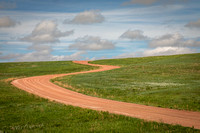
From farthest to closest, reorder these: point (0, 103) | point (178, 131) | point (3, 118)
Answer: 1. point (0, 103)
2. point (3, 118)
3. point (178, 131)

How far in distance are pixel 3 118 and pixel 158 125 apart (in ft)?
35.4

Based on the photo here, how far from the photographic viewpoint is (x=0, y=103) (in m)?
21.1

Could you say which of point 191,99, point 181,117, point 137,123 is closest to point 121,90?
point 191,99

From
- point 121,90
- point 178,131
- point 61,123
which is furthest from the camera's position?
point 121,90

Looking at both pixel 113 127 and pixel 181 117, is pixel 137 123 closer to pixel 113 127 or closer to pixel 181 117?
pixel 113 127

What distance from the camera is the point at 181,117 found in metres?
15.0

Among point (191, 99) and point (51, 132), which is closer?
point (51, 132)

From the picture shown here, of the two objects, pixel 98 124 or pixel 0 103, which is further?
pixel 0 103

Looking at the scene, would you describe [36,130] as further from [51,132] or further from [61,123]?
[61,123]

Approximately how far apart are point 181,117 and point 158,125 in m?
3.61

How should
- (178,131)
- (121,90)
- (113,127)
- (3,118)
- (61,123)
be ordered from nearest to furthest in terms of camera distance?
1. (178,131)
2. (113,127)
3. (61,123)
4. (3,118)
5. (121,90)

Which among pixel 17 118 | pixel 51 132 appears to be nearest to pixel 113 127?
pixel 51 132

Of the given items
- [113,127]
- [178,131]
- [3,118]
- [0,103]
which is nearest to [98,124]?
[113,127]

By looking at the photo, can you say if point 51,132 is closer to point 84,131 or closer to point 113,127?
point 84,131
